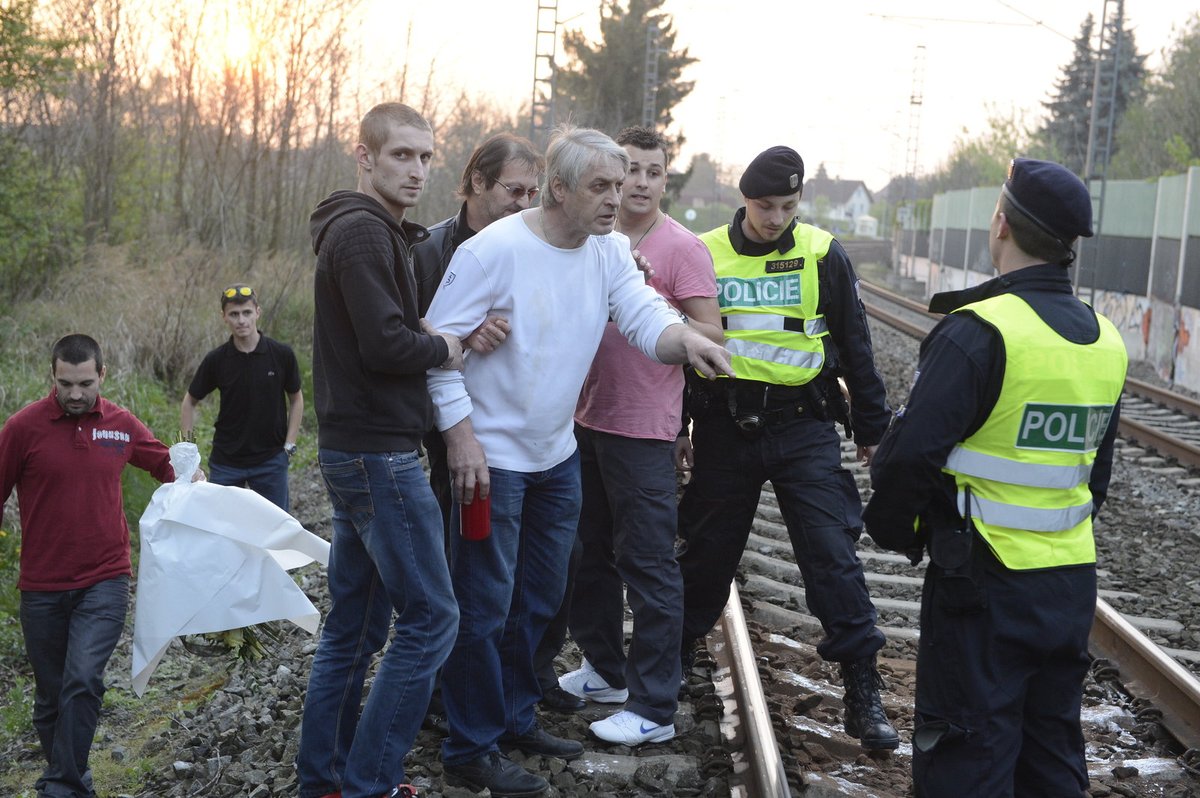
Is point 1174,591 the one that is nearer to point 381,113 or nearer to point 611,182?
point 611,182

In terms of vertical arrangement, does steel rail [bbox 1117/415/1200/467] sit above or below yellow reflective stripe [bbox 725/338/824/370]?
below

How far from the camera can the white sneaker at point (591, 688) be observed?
16.3 ft

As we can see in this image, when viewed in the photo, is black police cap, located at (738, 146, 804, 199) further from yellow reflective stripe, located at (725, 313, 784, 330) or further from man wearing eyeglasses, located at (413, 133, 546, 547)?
man wearing eyeglasses, located at (413, 133, 546, 547)

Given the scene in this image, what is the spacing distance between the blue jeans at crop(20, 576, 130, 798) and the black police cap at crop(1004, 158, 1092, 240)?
12.2ft

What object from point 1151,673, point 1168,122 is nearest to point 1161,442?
point 1151,673

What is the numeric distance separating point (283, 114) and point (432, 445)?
15783 millimetres

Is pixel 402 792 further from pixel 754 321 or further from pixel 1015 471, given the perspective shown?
pixel 754 321

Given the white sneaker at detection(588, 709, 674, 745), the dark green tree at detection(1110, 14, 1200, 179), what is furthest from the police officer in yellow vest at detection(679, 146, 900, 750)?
the dark green tree at detection(1110, 14, 1200, 179)

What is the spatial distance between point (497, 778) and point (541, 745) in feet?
1.21

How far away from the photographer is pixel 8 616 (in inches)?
286

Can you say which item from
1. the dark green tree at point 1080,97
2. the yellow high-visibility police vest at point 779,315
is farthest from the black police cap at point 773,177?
the dark green tree at point 1080,97

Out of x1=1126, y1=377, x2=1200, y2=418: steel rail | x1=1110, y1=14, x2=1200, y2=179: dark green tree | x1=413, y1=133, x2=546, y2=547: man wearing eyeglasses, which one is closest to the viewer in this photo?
x1=413, y1=133, x2=546, y2=547: man wearing eyeglasses

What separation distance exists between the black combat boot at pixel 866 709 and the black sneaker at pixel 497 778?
48.1 inches

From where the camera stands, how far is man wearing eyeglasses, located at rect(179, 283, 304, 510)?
740 cm
